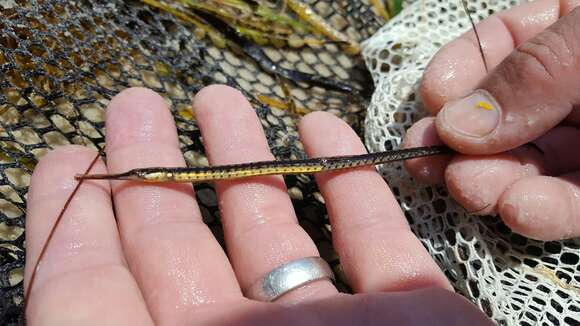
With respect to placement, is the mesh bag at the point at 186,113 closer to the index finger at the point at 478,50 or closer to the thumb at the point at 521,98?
the index finger at the point at 478,50

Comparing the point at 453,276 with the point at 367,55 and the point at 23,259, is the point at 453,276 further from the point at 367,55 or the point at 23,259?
the point at 23,259

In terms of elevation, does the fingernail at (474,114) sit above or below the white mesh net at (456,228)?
above

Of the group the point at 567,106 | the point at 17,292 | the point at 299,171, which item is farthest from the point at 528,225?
the point at 17,292

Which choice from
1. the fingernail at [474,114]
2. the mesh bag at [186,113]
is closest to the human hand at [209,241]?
the mesh bag at [186,113]

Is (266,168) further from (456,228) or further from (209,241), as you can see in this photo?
(456,228)

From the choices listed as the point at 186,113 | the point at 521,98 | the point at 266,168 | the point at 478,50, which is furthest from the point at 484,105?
the point at 186,113

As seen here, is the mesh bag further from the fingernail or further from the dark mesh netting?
the fingernail
